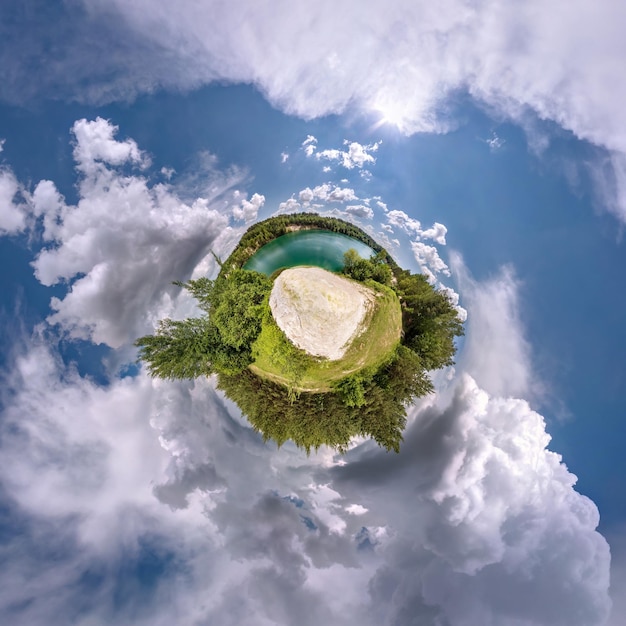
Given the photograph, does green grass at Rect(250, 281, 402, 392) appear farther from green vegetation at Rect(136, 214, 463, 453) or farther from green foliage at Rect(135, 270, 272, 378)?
green foliage at Rect(135, 270, 272, 378)

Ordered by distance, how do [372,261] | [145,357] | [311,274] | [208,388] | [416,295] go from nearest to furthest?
[311,274], [145,357], [416,295], [372,261], [208,388]

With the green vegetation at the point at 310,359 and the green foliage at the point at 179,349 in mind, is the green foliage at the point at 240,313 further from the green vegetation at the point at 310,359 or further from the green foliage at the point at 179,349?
the green foliage at the point at 179,349

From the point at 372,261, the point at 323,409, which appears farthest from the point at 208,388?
the point at 372,261

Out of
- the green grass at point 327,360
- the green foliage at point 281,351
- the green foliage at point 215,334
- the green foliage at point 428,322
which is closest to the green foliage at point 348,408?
the green grass at point 327,360

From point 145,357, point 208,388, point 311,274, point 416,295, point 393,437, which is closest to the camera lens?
point 311,274

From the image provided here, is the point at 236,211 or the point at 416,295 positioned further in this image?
the point at 236,211

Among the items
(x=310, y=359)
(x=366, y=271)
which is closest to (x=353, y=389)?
(x=310, y=359)

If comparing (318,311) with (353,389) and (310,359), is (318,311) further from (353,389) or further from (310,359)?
(353,389)

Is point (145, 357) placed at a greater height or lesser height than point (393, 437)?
lesser

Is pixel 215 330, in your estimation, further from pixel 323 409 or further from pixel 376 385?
pixel 376 385
